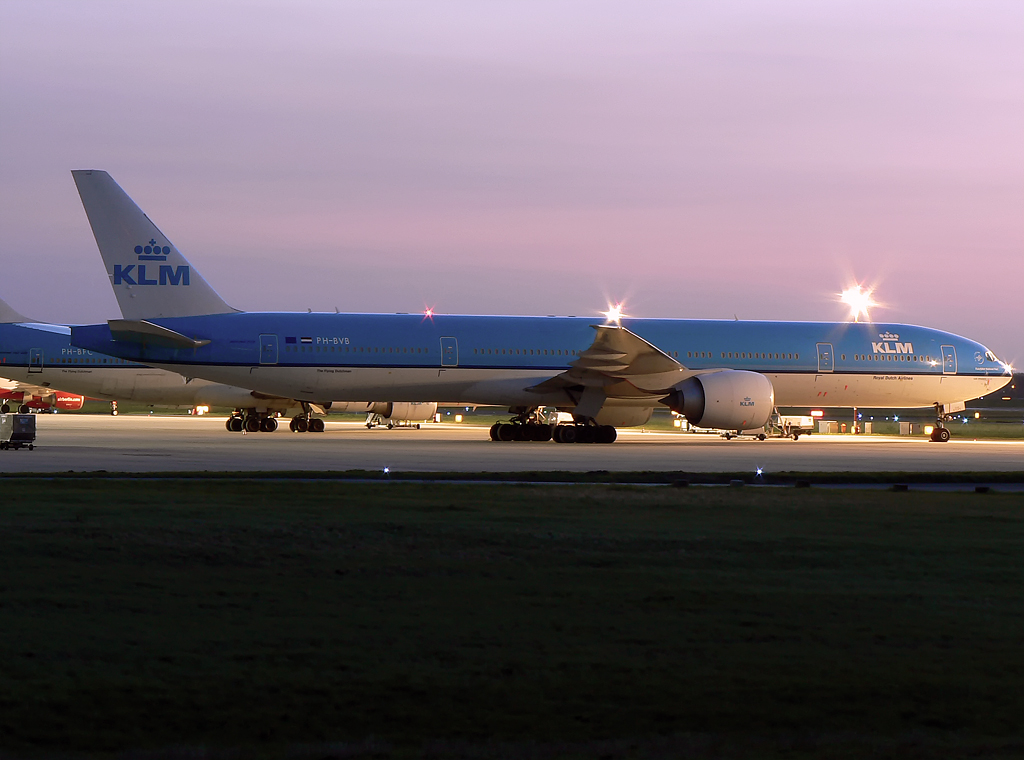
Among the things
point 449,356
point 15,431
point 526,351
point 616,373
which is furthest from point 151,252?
point 616,373

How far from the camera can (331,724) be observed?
6.09 meters

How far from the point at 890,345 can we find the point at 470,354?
15.0m

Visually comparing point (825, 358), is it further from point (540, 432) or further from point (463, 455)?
point (463, 455)

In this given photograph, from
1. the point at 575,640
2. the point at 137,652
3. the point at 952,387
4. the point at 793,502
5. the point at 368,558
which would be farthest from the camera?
the point at 952,387

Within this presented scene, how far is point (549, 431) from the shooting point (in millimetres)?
40250

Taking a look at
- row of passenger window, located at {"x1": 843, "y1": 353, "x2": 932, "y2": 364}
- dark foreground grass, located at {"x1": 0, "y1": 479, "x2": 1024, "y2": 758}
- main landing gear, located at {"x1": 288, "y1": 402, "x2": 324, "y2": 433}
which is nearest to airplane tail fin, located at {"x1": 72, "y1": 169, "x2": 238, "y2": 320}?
main landing gear, located at {"x1": 288, "y1": 402, "x2": 324, "y2": 433}

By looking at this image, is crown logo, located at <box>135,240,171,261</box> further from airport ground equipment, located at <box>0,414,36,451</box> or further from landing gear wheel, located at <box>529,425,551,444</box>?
landing gear wheel, located at <box>529,425,551,444</box>

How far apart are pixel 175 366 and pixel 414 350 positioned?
290 inches

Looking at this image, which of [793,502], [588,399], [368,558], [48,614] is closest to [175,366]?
[588,399]

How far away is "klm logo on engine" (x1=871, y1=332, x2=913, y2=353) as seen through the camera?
41.6 metres

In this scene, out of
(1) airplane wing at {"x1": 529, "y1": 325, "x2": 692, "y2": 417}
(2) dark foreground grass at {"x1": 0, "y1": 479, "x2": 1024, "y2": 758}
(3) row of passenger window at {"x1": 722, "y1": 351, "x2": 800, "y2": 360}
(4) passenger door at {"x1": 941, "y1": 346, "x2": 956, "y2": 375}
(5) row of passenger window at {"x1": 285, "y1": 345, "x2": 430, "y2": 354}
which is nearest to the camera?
(2) dark foreground grass at {"x1": 0, "y1": 479, "x2": 1024, "y2": 758}

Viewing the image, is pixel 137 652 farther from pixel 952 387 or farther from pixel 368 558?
pixel 952 387

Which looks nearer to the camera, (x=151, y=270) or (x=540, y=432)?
(x=151, y=270)

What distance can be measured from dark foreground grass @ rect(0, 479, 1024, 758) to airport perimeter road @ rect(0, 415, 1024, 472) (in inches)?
401
